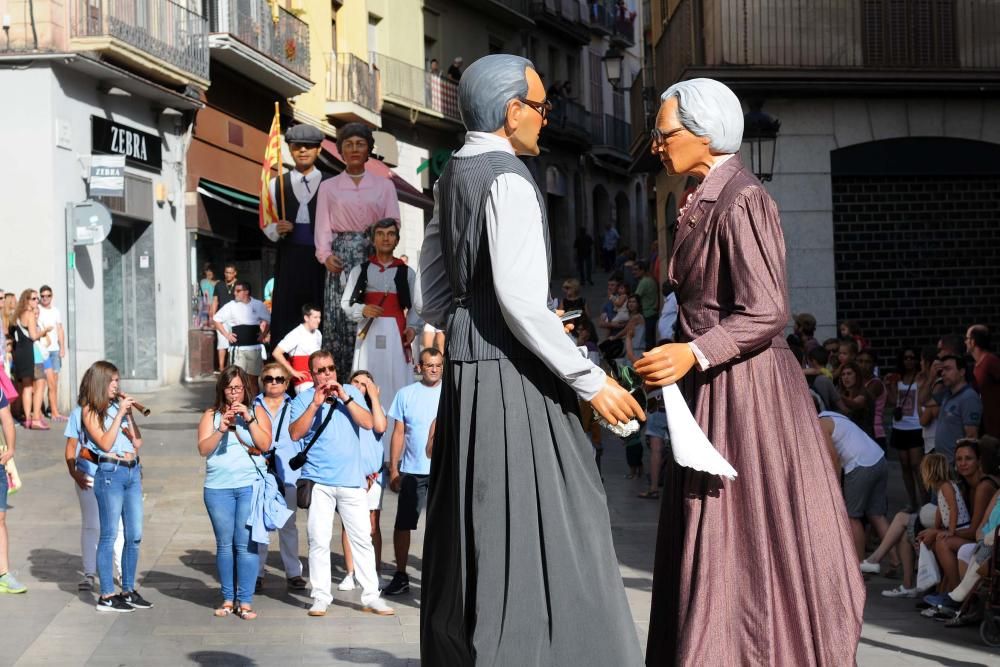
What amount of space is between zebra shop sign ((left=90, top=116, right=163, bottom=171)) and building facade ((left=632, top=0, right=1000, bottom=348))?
876 cm

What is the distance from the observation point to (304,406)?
9969 millimetres

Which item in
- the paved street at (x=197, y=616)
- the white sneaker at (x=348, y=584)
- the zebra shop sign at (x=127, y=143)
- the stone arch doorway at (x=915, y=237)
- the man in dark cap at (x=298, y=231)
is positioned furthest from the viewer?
the zebra shop sign at (x=127, y=143)

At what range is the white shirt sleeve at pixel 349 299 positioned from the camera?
10414 millimetres

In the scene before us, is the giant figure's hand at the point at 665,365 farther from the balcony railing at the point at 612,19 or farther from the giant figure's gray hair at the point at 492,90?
the balcony railing at the point at 612,19

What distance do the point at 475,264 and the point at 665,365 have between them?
635mm

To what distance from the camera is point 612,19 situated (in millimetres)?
56562

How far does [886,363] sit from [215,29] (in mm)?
13637

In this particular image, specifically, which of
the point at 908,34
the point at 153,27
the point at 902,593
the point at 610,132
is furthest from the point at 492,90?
the point at 610,132

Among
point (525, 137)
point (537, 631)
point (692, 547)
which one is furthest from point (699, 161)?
point (537, 631)

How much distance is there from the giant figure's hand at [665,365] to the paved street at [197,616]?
375 cm

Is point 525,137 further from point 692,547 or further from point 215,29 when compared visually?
point 215,29

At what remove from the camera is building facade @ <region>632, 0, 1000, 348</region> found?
20297mm

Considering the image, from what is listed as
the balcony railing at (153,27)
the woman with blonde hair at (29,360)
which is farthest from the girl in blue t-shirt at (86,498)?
the balcony railing at (153,27)

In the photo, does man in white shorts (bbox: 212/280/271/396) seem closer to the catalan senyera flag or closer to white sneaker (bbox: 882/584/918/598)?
the catalan senyera flag
